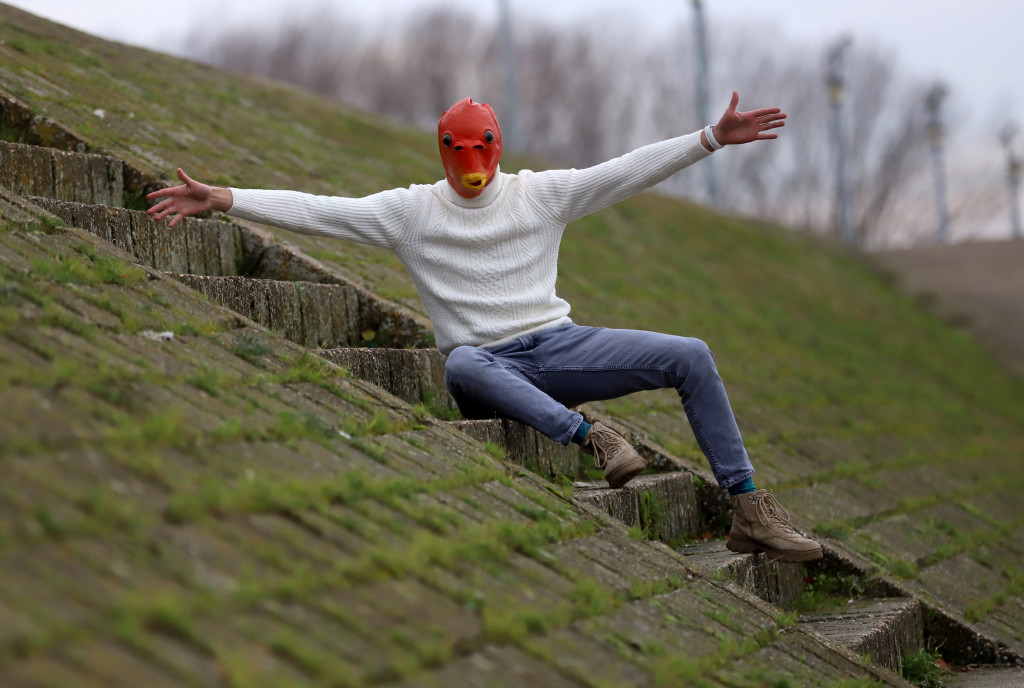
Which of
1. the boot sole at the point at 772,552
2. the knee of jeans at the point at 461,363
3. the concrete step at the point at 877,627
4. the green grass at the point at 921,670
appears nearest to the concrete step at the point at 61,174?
the knee of jeans at the point at 461,363

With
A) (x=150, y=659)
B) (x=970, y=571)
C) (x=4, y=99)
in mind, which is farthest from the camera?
(x=970, y=571)

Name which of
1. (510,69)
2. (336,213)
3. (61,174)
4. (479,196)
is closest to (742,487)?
(479,196)

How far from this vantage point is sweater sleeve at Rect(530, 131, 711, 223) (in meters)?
4.14

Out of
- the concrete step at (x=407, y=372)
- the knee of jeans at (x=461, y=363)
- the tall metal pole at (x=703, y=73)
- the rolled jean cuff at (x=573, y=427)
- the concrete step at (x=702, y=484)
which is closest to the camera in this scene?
the rolled jean cuff at (x=573, y=427)

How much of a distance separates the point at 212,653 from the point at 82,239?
86.1 inches

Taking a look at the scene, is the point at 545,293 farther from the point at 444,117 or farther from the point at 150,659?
the point at 150,659

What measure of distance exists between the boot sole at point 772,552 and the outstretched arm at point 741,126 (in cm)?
156

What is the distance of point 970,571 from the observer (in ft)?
18.7

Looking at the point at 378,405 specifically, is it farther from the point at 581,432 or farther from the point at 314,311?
the point at 314,311

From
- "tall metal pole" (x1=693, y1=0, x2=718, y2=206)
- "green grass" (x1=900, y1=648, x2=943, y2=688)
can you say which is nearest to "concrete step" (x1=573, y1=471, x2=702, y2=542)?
"green grass" (x1=900, y1=648, x2=943, y2=688)

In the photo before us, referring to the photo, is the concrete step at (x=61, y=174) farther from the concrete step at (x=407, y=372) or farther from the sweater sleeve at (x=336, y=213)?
the concrete step at (x=407, y=372)

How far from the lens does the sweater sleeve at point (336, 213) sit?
399 cm

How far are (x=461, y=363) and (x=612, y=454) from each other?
2.19 ft

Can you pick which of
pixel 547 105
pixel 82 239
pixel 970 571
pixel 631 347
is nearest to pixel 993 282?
pixel 970 571
